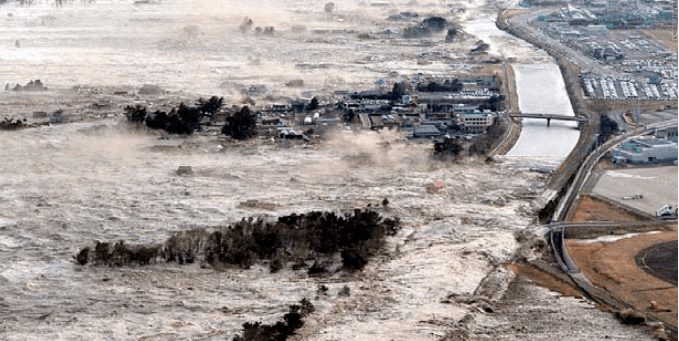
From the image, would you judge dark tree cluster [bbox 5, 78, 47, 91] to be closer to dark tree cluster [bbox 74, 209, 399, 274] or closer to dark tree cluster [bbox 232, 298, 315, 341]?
dark tree cluster [bbox 74, 209, 399, 274]

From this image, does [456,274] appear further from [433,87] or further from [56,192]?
[433,87]

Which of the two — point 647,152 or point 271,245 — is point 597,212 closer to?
point 647,152

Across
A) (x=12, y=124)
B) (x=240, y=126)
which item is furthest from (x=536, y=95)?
(x=12, y=124)

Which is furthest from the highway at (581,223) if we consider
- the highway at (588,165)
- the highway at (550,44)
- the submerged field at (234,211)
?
the highway at (550,44)

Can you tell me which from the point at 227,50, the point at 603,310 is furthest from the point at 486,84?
the point at 603,310

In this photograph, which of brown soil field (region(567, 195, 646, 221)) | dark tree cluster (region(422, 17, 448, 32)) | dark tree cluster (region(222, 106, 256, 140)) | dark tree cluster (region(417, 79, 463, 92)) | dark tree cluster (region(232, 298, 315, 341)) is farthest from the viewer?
dark tree cluster (region(422, 17, 448, 32))

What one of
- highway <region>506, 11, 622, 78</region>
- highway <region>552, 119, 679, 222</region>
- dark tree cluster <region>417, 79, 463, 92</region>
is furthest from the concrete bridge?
highway <region>506, 11, 622, 78</region>

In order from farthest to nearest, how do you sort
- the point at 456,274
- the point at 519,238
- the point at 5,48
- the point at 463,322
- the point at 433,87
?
the point at 5,48, the point at 433,87, the point at 519,238, the point at 456,274, the point at 463,322
